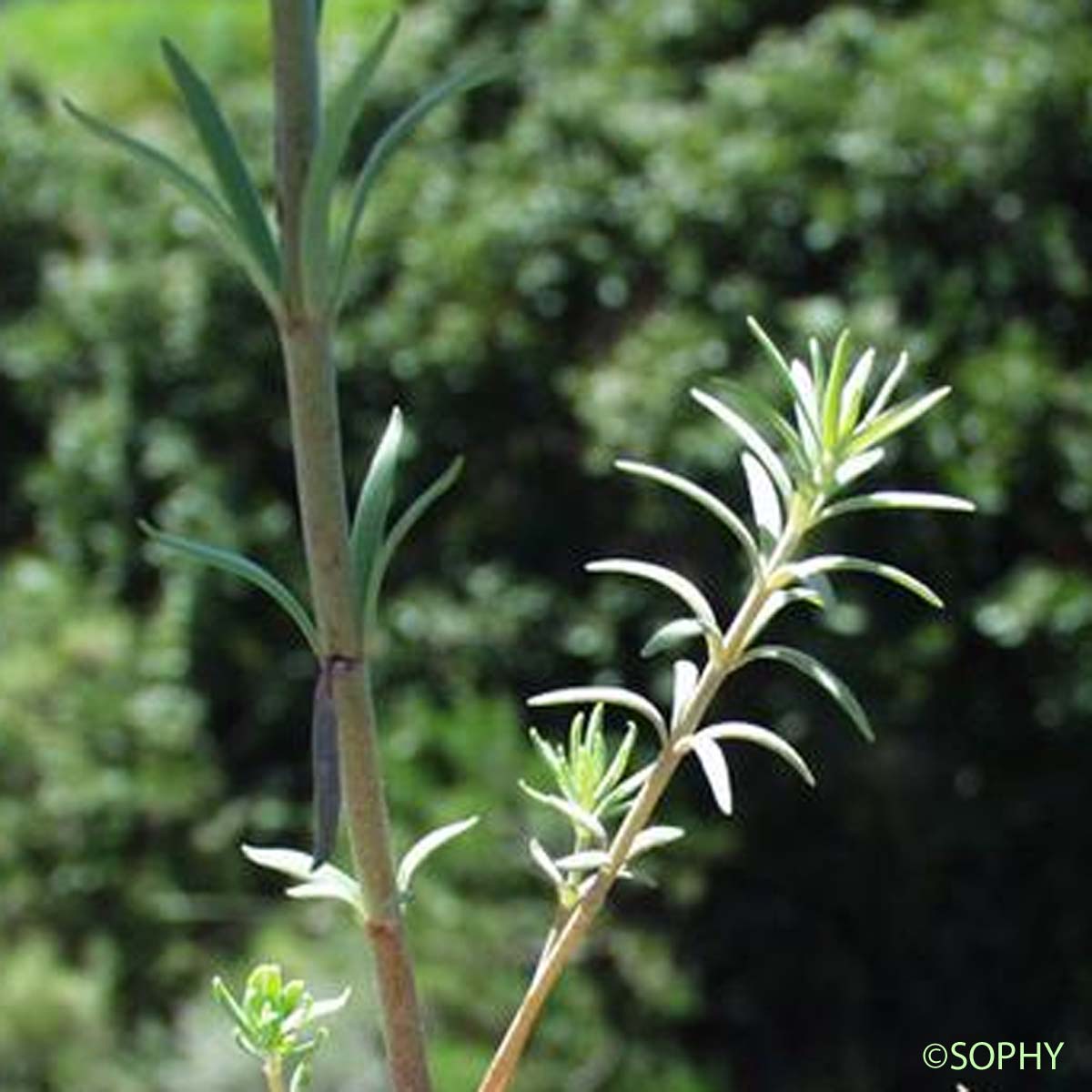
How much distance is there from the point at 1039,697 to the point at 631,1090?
3.76 ft

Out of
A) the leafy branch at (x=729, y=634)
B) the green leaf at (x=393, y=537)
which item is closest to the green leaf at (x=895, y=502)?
the leafy branch at (x=729, y=634)

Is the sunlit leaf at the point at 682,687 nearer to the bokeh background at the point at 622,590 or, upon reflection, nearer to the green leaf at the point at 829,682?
the green leaf at the point at 829,682

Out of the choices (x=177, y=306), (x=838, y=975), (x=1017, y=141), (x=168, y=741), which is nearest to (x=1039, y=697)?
(x=838, y=975)

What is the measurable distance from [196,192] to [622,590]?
454 centimetres

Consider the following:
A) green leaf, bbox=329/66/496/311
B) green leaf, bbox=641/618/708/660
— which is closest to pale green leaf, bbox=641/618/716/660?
green leaf, bbox=641/618/708/660

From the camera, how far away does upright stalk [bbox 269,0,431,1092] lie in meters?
0.53

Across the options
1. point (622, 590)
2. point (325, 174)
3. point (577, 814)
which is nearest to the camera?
point (325, 174)

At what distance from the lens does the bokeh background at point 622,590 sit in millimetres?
4656

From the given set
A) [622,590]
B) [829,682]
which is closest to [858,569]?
[829,682]

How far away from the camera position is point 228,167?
A: 55 centimetres

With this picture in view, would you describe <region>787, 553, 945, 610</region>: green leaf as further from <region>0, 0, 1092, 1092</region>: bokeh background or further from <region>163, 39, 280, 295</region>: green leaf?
<region>0, 0, 1092, 1092</region>: bokeh background

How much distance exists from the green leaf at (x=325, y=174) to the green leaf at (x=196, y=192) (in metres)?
0.01

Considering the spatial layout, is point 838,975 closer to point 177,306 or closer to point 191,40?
point 177,306

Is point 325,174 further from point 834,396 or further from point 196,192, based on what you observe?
point 834,396
